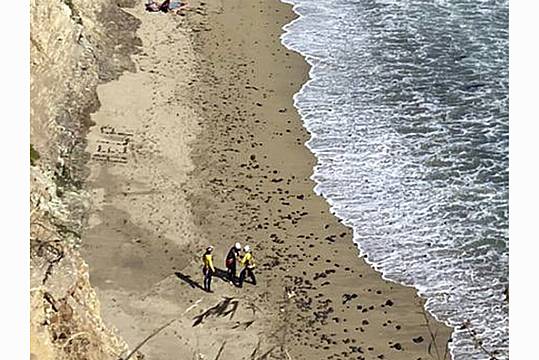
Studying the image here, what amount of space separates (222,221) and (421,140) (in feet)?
21.6

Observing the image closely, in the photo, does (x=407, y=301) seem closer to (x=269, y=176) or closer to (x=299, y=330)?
(x=299, y=330)

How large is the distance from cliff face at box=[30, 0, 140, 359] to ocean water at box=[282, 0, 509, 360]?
5710 mm

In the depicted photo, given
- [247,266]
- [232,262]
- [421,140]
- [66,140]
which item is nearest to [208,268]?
[232,262]

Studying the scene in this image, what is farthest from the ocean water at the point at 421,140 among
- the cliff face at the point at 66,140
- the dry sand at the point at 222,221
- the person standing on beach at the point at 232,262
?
the cliff face at the point at 66,140

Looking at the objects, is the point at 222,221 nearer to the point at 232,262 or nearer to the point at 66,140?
the point at 232,262

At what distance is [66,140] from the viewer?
69.9ft

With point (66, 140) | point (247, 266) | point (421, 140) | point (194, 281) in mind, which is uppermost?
point (421, 140)

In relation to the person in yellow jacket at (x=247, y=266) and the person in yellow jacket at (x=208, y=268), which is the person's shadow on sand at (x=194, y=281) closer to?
the person in yellow jacket at (x=208, y=268)

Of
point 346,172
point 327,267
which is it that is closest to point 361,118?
point 346,172

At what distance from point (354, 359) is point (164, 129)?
30.5 feet

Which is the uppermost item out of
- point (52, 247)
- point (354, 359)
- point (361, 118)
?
point (52, 247)

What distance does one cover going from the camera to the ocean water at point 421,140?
1836 cm

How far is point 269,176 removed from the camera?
2123 centimetres

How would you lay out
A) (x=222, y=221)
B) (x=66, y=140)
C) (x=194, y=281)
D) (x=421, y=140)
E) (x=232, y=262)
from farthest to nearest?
(x=421, y=140)
(x=66, y=140)
(x=222, y=221)
(x=194, y=281)
(x=232, y=262)
